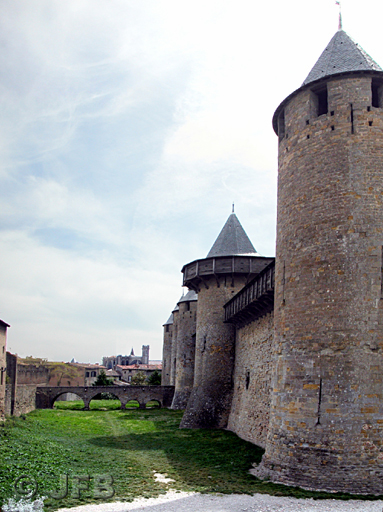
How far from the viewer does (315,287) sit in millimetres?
9852

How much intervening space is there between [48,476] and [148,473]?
2427mm

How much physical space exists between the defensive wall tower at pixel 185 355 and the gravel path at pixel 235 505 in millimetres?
21278

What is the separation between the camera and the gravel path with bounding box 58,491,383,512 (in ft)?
24.7

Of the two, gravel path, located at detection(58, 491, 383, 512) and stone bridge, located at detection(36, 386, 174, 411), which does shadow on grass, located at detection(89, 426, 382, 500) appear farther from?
stone bridge, located at detection(36, 386, 174, 411)

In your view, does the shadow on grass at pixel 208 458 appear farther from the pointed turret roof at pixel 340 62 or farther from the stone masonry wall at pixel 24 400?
the pointed turret roof at pixel 340 62

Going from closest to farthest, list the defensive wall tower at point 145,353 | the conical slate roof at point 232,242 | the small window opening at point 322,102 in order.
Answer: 1. the small window opening at point 322,102
2. the conical slate roof at point 232,242
3. the defensive wall tower at point 145,353

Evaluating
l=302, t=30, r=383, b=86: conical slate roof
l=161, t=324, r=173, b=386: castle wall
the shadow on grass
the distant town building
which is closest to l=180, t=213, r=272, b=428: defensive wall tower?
the shadow on grass

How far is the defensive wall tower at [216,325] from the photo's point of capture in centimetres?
2020

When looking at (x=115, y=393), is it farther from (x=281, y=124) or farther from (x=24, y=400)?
(x=281, y=124)

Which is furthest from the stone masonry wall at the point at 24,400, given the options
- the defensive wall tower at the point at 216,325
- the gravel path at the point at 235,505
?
the gravel path at the point at 235,505

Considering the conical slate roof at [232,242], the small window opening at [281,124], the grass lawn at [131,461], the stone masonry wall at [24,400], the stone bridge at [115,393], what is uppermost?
the small window opening at [281,124]

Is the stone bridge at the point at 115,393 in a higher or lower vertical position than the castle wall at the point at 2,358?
lower

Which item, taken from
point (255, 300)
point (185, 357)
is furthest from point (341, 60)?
point (185, 357)

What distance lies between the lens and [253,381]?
1628cm
